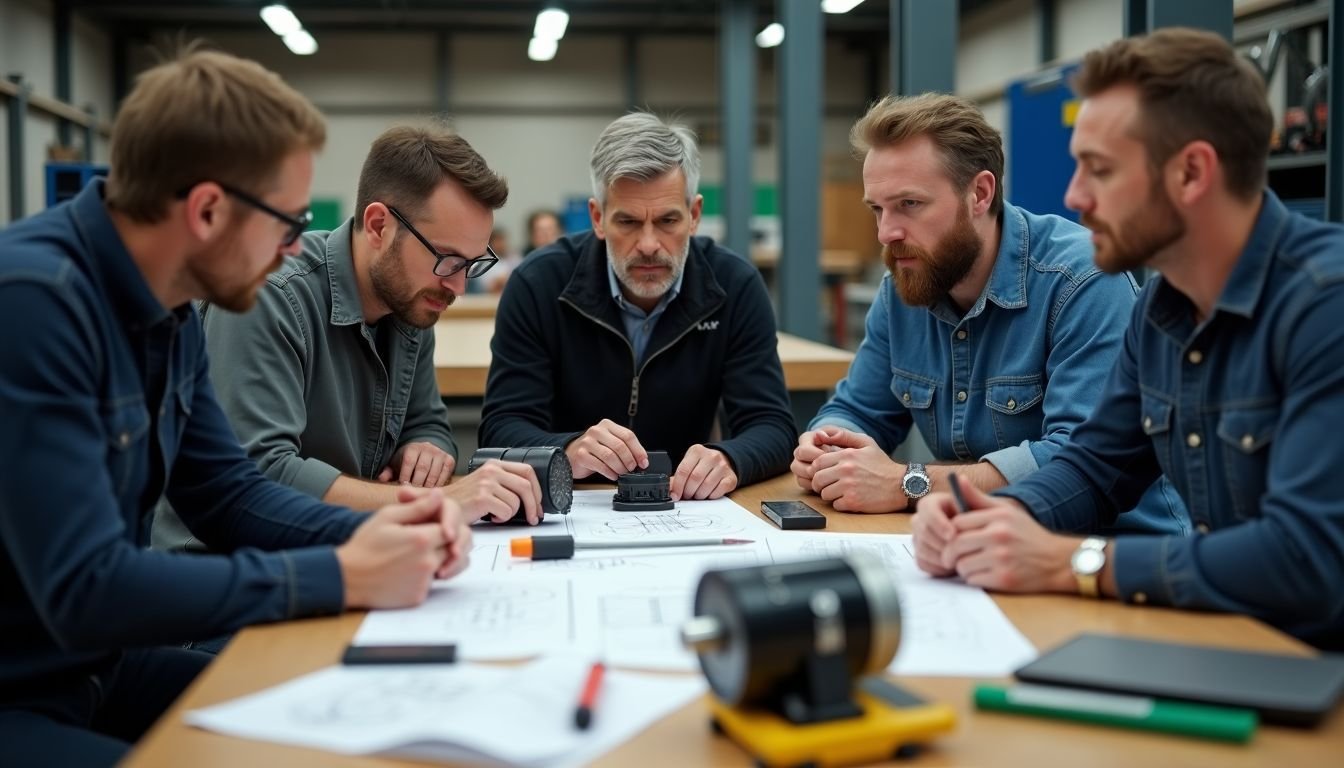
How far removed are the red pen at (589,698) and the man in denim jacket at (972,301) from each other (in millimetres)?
1090

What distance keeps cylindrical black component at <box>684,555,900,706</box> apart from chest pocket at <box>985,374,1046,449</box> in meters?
1.44

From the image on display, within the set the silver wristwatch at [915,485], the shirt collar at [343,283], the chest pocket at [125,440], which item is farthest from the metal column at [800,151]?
the chest pocket at [125,440]

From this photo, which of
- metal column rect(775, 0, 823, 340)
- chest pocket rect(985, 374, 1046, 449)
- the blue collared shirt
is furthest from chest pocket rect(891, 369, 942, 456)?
metal column rect(775, 0, 823, 340)

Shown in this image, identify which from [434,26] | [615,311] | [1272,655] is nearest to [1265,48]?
[615,311]

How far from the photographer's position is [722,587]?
97 cm

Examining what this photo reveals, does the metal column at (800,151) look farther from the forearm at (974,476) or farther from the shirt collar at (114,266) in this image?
the shirt collar at (114,266)

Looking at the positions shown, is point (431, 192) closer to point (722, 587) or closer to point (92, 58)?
point (722, 587)

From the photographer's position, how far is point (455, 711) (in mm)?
1053

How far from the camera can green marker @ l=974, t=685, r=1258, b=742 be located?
0.99 metres

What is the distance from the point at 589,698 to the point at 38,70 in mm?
13909

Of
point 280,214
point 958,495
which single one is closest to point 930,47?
point 958,495

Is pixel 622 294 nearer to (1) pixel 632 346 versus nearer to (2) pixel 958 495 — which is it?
(1) pixel 632 346

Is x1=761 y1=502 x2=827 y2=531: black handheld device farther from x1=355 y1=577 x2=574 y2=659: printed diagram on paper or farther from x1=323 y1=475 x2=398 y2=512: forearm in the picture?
x1=323 y1=475 x2=398 y2=512: forearm

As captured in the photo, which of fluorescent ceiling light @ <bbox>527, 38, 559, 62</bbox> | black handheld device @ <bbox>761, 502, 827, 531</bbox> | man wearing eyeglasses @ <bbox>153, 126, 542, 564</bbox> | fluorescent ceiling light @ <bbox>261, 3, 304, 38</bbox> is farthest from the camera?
fluorescent ceiling light @ <bbox>527, 38, 559, 62</bbox>
